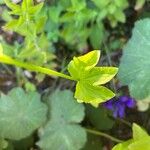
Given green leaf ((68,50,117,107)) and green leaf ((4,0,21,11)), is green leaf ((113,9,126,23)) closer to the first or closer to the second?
green leaf ((4,0,21,11))

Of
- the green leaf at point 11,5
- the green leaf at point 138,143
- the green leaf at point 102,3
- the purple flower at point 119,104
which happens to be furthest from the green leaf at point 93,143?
the green leaf at point 11,5

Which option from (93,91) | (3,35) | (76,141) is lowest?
(76,141)

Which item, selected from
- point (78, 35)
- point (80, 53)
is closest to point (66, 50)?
point (80, 53)

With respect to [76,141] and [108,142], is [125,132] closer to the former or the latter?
[108,142]

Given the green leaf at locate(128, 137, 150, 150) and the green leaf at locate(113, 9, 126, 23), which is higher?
the green leaf at locate(113, 9, 126, 23)

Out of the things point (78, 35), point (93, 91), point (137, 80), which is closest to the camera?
point (93, 91)

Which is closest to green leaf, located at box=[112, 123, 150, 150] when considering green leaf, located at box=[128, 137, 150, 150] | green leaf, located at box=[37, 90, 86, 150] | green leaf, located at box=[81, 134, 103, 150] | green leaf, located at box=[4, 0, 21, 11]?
green leaf, located at box=[128, 137, 150, 150]
